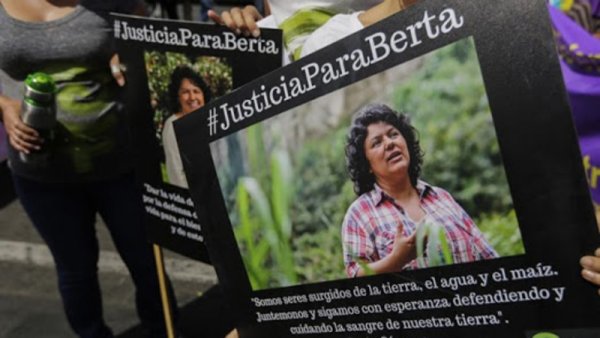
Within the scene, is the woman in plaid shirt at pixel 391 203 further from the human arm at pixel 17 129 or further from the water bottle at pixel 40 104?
the human arm at pixel 17 129

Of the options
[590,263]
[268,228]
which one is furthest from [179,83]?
[590,263]

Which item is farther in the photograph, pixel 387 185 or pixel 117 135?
pixel 117 135

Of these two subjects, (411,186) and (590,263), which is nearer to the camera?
(590,263)

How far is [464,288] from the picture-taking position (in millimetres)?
1596

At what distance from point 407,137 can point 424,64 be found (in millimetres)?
126

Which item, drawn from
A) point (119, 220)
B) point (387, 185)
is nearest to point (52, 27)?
point (119, 220)

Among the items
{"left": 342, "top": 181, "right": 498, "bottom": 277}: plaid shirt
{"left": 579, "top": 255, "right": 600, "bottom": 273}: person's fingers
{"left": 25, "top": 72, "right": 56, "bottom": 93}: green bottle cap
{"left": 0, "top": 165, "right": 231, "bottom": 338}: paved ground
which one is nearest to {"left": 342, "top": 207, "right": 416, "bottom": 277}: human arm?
{"left": 342, "top": 181, "right": 498, "bottom": 277}: plaid shirt

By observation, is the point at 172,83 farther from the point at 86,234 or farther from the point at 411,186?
the point at 411,186

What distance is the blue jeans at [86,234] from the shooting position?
3.46 m

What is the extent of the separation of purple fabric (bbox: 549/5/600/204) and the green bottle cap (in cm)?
175

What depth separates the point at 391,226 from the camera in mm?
1639

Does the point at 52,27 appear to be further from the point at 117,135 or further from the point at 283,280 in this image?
the point at 283,280

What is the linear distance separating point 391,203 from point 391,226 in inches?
1.6

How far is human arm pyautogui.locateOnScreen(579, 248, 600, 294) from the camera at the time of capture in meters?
1.44
